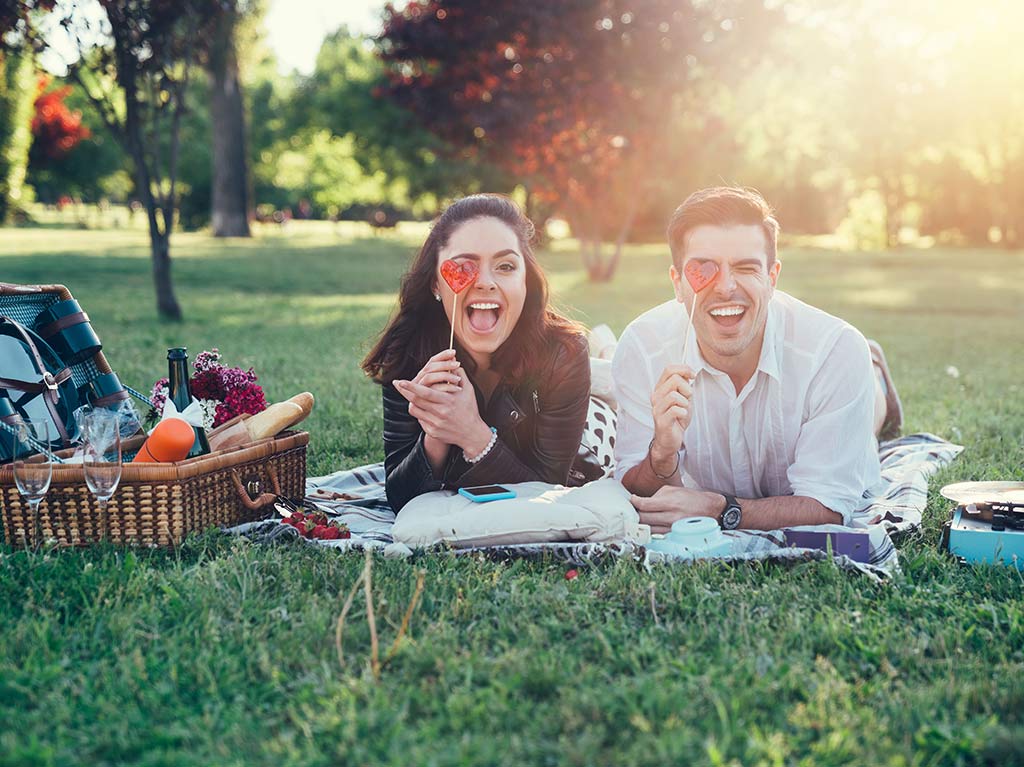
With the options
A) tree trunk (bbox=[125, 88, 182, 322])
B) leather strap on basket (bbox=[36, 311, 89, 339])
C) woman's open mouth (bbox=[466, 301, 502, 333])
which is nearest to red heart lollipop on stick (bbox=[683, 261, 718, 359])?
woman's open mouth (bbox=[466, 301, 502, 333])

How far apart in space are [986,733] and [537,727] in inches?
43.8

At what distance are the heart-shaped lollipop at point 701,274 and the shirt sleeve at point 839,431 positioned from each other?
0.60 meters

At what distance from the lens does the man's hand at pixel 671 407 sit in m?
3.67

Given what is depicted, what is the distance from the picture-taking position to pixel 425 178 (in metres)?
31.6

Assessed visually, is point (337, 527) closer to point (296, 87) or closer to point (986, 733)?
point (986, 733)

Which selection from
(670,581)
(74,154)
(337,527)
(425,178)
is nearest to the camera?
(670,581)

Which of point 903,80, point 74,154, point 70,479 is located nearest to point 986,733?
point 70,479

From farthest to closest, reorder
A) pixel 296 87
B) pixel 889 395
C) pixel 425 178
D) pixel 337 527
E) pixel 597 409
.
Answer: pixel 296 87 < pixel 425 178 < pixel 889 395 < pixel 597 409 < pixel 337 527

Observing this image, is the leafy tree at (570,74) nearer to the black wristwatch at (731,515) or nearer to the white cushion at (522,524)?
the black wristwatch at (731,515)

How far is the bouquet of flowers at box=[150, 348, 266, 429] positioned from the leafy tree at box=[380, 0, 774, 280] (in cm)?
1286

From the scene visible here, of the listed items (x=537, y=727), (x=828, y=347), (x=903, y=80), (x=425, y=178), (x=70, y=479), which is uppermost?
(x=903, y=80)

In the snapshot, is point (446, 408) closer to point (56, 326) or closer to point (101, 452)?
point (101, 452)

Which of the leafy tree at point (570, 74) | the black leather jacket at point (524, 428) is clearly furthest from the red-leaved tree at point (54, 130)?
the black leather jacket at point (524, 428)

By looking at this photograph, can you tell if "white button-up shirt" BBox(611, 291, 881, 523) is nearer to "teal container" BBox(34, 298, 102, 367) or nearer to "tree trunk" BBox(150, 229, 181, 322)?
"teal container" BBox(34, 298, 102, 367)
